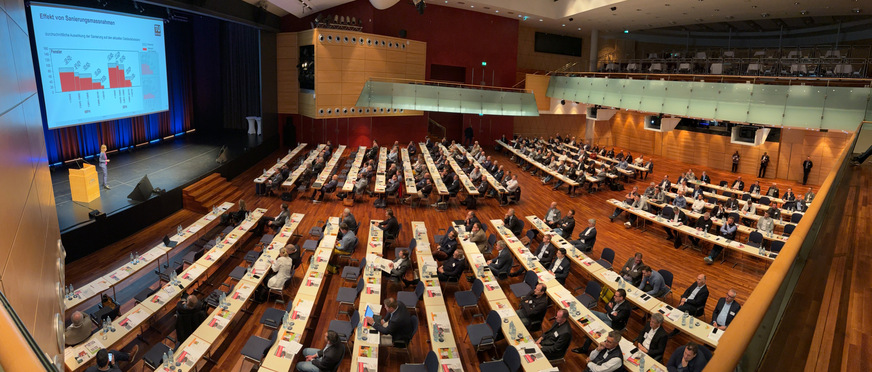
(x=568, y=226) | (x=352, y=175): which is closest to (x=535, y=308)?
(x=568, y=226)

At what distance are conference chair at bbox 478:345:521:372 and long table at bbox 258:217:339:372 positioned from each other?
2410 mm

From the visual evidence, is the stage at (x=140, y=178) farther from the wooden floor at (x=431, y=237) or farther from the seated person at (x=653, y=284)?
the seated person at (x=653, y=284)

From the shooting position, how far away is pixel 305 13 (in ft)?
69.6

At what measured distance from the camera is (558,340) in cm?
652

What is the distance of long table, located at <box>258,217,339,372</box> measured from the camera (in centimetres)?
572

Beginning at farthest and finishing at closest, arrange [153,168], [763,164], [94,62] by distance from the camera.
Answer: [763,164]
[153,168]
[94,62]

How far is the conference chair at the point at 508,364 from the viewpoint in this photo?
579 centimetres

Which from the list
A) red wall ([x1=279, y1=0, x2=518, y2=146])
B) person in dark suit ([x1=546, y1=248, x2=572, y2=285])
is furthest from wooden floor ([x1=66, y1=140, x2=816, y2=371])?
red wall ([x1=279, y1=0, x2=518, y2=146])

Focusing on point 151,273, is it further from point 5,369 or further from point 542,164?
point 542,164

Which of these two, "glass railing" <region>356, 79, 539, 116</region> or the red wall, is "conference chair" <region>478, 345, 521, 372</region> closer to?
"glass railing" <region>356, 79, 539, 116</region>

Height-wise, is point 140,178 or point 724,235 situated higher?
point 140,178

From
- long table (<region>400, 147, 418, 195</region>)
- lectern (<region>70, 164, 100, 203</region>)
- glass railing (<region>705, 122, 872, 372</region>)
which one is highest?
glass railing (<region>705, 122, 872, 372</region>)

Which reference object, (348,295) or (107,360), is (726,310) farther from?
(107,360)

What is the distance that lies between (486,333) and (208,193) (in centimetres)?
1012
